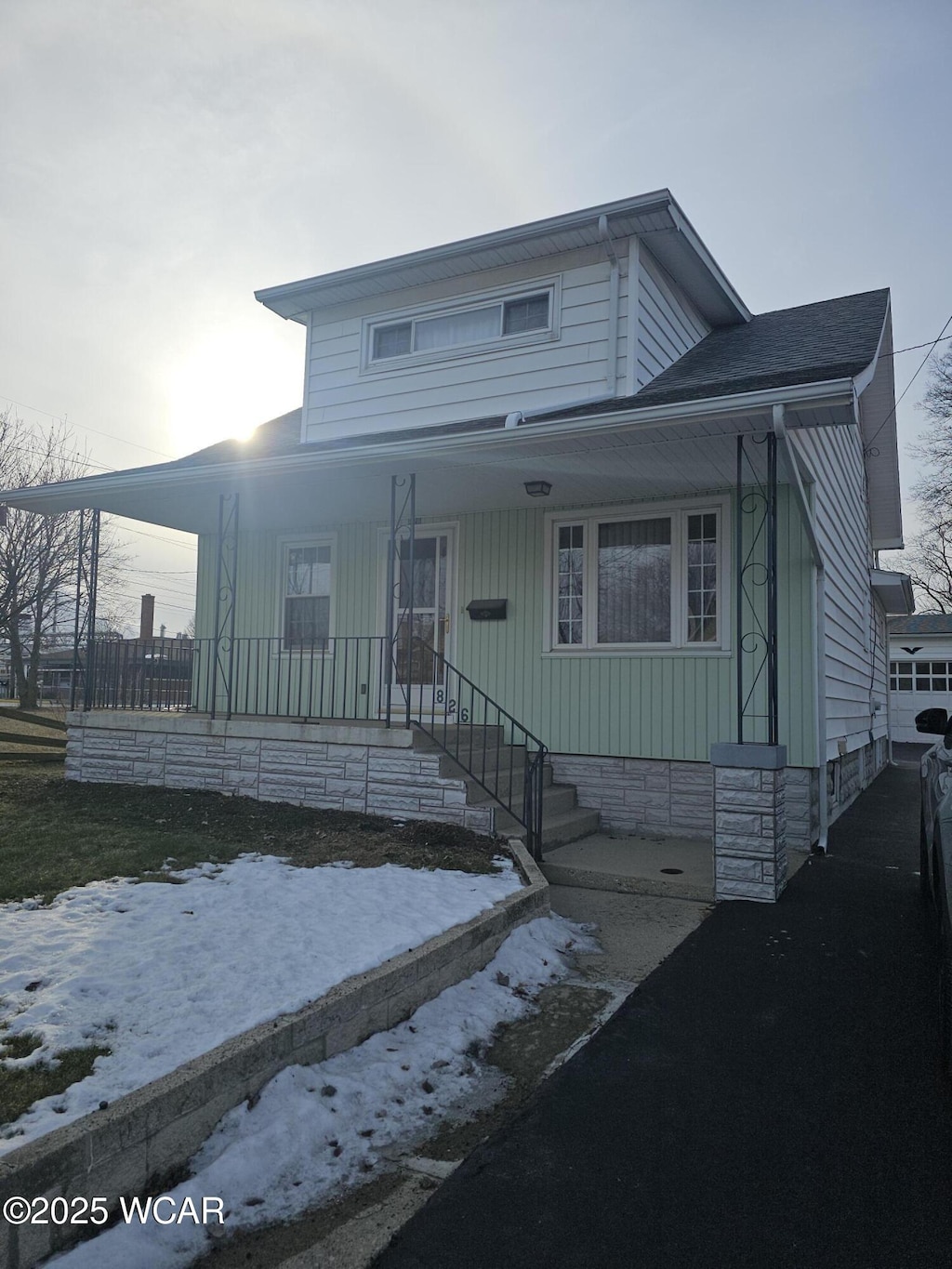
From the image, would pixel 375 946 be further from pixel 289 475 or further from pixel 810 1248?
pixel 289 475

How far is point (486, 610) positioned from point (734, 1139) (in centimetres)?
628

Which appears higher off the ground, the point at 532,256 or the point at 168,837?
the point at 532,256

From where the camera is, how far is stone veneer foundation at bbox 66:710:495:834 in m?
6.69

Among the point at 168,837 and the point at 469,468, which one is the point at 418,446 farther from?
the point at 168,837

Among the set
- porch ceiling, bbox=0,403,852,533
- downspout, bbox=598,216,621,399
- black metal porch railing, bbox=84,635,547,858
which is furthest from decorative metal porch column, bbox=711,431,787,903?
downspout, bbox=598,216,621,399

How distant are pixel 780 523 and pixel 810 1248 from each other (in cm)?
597

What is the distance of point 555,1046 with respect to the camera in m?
3.53

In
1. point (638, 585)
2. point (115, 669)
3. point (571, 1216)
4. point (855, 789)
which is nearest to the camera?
point (571, 1216)

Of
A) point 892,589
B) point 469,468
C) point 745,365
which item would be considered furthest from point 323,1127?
point 892,589

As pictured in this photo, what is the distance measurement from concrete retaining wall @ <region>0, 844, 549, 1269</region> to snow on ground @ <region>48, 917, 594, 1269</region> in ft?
0.17

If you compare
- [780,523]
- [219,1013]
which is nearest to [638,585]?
[780,523]

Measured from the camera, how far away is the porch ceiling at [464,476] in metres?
6.21

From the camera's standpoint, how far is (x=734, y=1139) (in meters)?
2.76

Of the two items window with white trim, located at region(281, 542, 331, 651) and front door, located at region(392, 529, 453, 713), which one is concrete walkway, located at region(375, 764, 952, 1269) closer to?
front door, located at region(392, 529, 453, 713)
